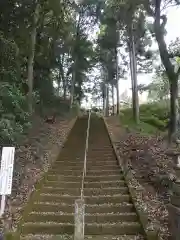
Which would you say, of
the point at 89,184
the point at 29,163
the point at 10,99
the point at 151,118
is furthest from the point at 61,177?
the point at 151,118

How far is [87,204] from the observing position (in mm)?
7555

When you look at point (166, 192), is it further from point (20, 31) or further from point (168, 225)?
point (20, 31)

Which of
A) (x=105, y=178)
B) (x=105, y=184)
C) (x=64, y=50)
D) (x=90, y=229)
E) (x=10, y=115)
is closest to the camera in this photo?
(x=90, y=229)

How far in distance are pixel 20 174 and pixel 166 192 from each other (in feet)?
12.3

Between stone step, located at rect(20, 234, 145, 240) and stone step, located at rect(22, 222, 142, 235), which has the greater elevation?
stone step, located at rect(22, 222, 142, 235)

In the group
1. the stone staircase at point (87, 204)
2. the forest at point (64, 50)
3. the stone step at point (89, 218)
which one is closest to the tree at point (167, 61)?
the forest at point (64, 50)

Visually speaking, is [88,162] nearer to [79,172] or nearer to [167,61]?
[79,172]

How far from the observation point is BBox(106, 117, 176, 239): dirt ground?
7.11 meters

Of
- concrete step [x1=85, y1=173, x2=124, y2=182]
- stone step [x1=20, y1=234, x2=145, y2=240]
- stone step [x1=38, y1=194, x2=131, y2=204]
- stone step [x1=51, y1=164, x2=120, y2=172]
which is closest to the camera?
stone step [x1=20, y1=234, x2=145, y2=240]

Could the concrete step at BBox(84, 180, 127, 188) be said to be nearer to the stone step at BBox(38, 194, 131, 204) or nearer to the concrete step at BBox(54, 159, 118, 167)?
the stone step at BBox(38, 194, 131, 204)

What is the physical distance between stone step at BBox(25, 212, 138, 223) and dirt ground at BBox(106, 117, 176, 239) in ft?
1.58

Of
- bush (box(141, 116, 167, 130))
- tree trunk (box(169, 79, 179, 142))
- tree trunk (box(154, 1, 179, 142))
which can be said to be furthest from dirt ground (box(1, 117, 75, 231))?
bush (box(141, 116, 167, 130))

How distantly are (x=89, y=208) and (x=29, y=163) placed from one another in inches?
123

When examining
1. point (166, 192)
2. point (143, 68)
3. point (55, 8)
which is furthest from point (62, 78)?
point (166, 192)
